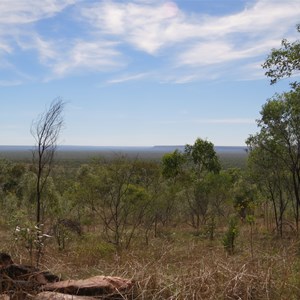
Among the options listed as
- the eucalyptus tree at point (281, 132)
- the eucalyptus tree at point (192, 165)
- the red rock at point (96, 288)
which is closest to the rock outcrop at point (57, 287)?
the red rock at point (96, 288)

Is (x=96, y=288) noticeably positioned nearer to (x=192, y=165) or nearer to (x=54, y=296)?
(x=54, y=296)

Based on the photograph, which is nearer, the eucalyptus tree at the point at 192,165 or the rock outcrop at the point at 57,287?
the rock outcrop at the point at 57,287

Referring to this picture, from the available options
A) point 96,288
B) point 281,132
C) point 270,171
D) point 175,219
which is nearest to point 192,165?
point 175,219

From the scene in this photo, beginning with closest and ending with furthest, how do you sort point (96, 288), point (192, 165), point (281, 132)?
point (96, 288) < point (281, 132) < point (192, 165)

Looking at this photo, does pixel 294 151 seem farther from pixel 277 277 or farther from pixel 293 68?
pixel 277 277

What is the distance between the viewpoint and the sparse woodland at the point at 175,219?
6289mm

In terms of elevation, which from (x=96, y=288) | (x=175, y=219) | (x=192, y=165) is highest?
(x=192, y=165)

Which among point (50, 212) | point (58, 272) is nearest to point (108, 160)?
point (50, 212)

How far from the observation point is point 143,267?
6441 millimetres

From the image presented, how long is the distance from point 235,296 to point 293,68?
261 inches

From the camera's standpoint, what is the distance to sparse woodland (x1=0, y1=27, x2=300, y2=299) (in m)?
6.29

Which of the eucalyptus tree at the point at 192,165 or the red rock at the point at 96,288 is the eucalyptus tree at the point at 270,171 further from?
the red rock at the point at 96,288

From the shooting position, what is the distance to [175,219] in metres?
36.4

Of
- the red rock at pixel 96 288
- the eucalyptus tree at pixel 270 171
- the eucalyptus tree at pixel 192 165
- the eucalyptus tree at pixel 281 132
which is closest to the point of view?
the red rock at pixel 96 288
